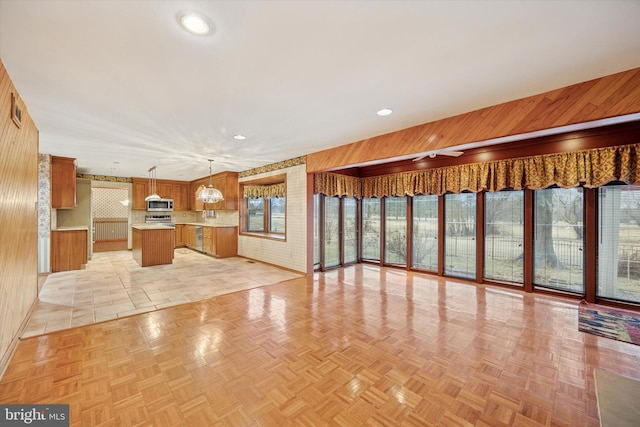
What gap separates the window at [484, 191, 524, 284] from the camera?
456 centimetres

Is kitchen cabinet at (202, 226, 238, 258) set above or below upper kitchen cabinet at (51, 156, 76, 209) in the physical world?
below

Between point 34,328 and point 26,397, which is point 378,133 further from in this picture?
point 34,328

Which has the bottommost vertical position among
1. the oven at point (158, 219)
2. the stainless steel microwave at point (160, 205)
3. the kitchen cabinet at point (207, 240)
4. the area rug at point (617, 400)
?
the area rug at point (617, 400)

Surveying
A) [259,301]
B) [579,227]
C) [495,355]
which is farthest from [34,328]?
[579,227]

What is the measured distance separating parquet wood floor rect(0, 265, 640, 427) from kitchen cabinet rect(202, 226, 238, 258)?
3882 mm

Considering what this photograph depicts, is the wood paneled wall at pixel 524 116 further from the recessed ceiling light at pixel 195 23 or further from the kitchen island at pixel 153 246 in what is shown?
the kitchen island at pixel 153 246

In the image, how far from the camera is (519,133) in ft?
9.11

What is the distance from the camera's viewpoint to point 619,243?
3717mm

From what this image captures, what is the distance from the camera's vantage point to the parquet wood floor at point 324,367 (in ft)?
5.69

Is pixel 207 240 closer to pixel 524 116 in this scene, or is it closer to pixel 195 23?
pixel 195 23

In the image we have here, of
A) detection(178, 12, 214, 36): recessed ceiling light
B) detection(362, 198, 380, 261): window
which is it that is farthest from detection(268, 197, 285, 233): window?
detection(178, 12, 214, 36): recessed ceiling light

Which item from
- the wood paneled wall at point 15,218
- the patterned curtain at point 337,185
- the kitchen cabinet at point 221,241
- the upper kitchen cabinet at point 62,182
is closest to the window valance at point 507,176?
the patterned curtain at point 337,185

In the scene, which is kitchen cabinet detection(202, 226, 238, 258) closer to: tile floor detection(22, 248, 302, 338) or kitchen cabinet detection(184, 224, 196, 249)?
tile floor detection(22, 248, 302, 338)

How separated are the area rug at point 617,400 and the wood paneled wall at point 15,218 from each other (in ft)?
13.7
